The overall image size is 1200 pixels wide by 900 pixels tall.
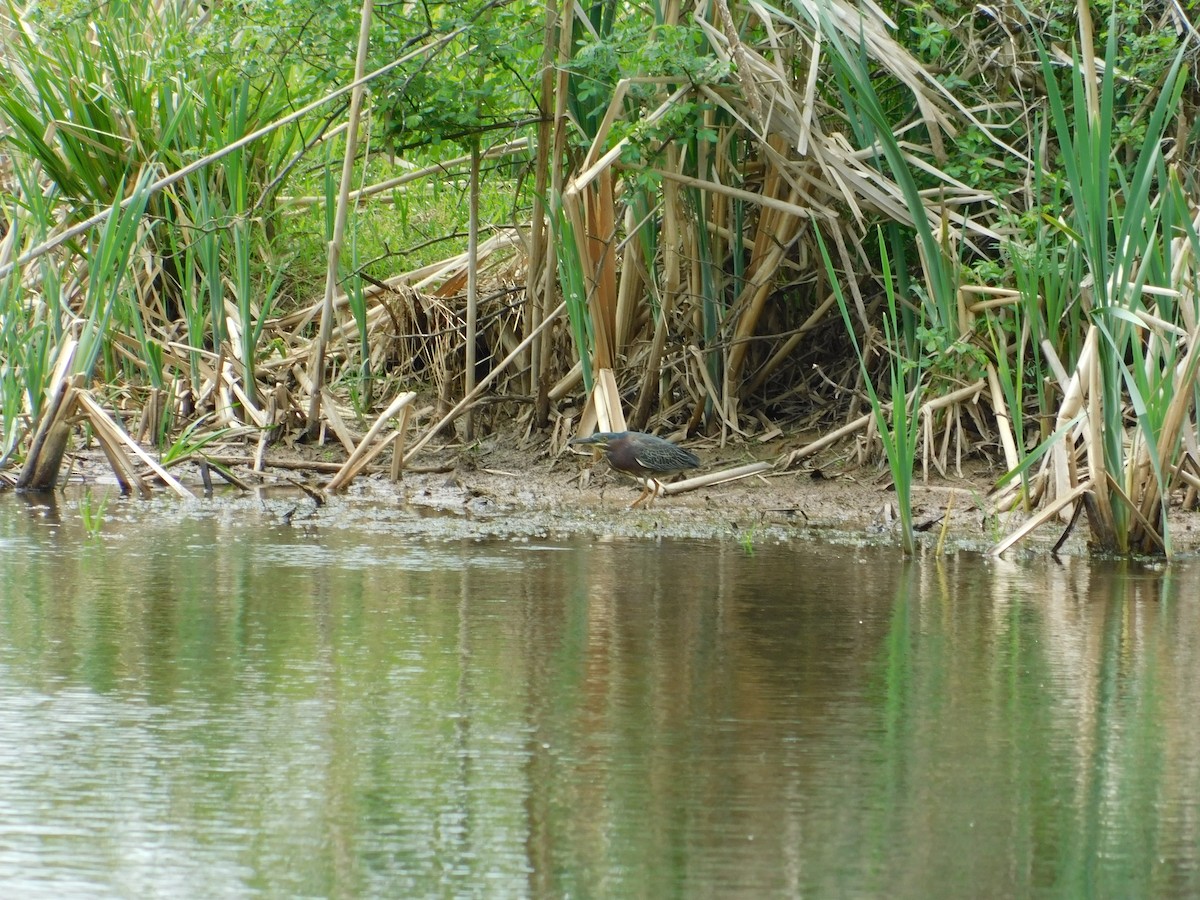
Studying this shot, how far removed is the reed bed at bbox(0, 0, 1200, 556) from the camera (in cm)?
483

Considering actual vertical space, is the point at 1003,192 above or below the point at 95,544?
above

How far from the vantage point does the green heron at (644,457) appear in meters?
5.54

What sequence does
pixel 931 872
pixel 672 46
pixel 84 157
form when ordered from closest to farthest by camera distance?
1. pixel 931 872
2. pixel 672 46
3. pixel 84 157

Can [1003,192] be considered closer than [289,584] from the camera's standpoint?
No

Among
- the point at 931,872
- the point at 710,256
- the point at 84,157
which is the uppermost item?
the point at 84,157

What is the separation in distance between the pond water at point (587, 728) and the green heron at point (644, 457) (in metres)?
1.22

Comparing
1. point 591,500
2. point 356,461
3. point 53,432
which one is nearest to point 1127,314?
point 591,500

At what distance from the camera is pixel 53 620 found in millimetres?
3328

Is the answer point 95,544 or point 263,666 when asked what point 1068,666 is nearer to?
point 263,666

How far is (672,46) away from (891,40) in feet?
2.69

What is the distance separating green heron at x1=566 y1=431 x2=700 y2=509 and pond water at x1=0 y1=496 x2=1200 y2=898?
1.22 m

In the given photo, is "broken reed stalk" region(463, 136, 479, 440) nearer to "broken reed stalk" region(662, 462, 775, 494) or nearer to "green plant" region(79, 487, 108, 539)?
"broken reed stalk" region(662, 462, 775, 494)

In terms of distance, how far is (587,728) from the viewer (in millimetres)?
2555

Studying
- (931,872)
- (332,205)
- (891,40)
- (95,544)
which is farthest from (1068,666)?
(332,205)
